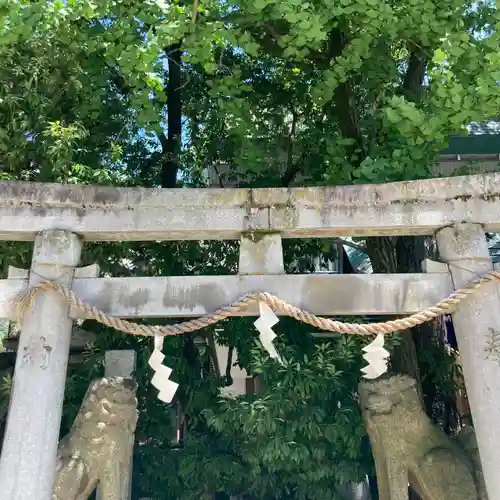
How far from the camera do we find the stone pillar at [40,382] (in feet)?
11.2

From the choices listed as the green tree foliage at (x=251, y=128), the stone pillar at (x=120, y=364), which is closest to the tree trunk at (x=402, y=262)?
the green tree foliage at (x=251, y=128)

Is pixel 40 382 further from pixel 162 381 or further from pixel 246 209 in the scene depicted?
pixel 246 209

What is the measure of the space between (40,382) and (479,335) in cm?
300

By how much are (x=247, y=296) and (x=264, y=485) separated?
274 centimetres

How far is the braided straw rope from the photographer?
365 centimetres

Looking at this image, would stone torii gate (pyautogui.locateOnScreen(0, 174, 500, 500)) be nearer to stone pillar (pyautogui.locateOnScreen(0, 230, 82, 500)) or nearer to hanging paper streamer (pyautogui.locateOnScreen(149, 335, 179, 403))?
stone pillar (pyautogui.locateOnScreen(0, 230, 82, 500))

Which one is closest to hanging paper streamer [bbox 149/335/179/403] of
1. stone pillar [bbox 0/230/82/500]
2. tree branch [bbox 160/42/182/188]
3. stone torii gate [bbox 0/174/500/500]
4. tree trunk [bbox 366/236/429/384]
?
stone torii gate [bbox 0/174/500/500]

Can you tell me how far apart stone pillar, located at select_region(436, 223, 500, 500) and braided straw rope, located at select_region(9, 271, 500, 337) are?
0.40 ft

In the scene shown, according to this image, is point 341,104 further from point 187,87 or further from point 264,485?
point 264,485

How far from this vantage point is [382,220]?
4.05m

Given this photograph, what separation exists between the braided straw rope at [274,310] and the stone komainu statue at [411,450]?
3.76ft

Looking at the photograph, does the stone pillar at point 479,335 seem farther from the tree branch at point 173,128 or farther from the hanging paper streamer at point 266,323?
the tree branch at point 173,128

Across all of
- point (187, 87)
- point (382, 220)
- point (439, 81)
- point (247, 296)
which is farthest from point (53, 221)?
point (187, 87)

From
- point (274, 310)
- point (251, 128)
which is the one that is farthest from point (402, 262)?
point (274, 310)
